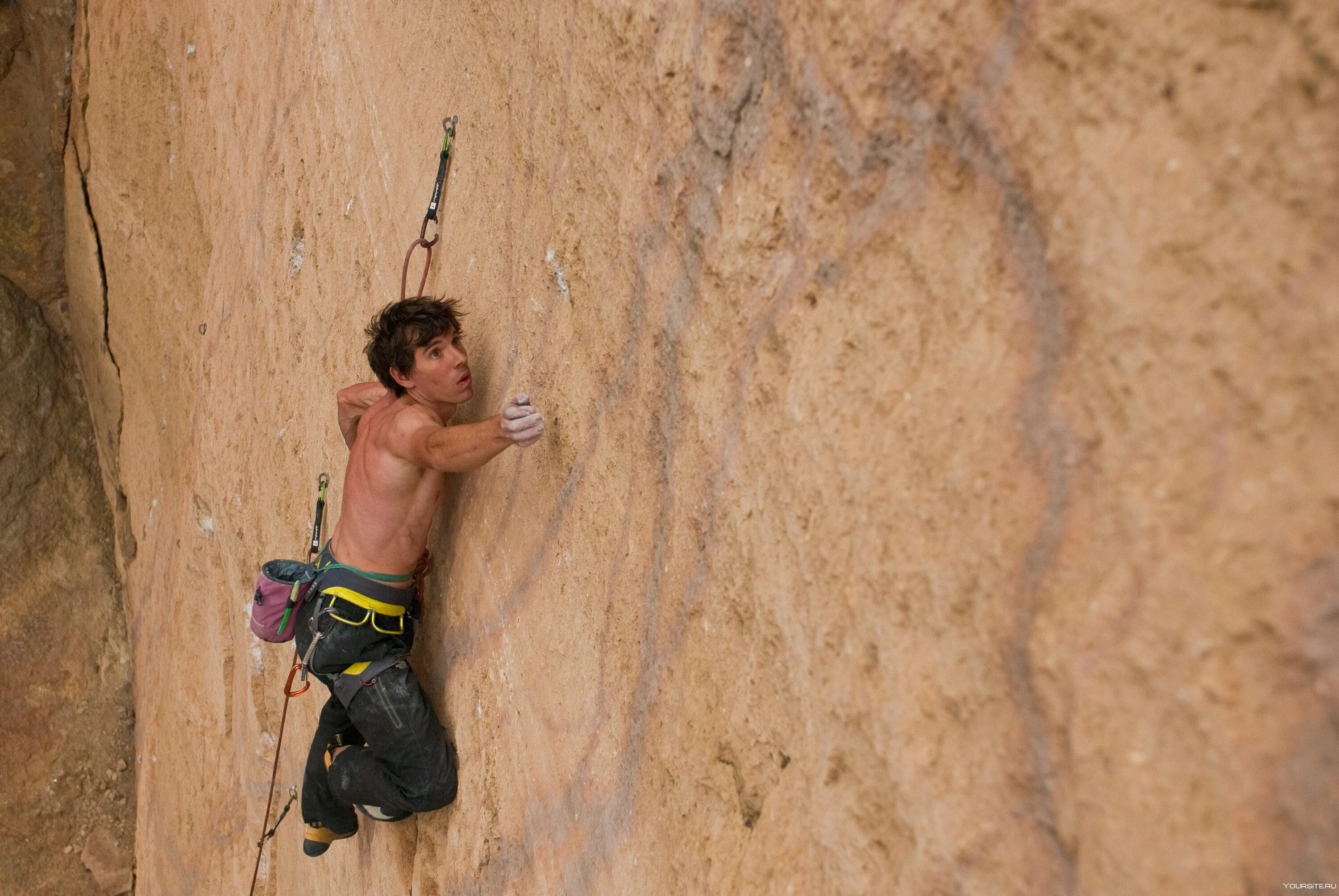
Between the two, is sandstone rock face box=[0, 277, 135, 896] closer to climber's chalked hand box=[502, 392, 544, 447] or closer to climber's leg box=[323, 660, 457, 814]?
climber's leg box=[323, 660, 457, 814]

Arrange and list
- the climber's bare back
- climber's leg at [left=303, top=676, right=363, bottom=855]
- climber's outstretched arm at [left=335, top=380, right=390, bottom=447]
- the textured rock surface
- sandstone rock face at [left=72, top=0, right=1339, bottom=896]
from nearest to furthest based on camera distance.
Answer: sandstone rock face at [left=72, top=0, right=1339, bottom=896] < the climber's bare back < climber's outstretched arm at [left=335, top=380, right=390, bottom=447] < climber's leg at [left=303, top=676, right=363, bottom=855] < the textured rock surface

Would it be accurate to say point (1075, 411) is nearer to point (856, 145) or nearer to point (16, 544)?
point (856, 145)

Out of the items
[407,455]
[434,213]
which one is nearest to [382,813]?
[407,455]

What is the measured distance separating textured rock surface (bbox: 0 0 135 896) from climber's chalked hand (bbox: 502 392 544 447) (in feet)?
10.4

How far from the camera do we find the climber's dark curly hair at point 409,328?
194cm

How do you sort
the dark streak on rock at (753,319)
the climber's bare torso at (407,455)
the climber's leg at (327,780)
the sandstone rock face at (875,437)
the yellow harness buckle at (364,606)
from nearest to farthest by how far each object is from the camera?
the sandstone rock face at (875,437) < the dark streak on rock at (753,319) < the climber's bare torso at (407,455) < the yellow harness buckle at (364,606) < the climber's leg at (327,780)

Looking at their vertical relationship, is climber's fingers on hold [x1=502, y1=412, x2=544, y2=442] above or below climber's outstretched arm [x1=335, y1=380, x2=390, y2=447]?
below

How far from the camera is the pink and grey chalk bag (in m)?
2.27

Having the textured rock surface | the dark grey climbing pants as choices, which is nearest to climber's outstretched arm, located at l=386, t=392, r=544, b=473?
the dark grey climbing pants

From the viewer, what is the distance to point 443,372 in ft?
6.41

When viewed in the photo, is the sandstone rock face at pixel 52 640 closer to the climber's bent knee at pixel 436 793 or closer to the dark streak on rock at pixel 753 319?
the climber's bent knee at pixel 436 793

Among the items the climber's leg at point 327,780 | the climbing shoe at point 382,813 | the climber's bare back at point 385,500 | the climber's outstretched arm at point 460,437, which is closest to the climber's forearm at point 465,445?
the climber's outstretched arm at point 460,437

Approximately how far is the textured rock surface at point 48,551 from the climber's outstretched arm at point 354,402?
238 cm

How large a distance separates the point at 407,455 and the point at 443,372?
173mm
